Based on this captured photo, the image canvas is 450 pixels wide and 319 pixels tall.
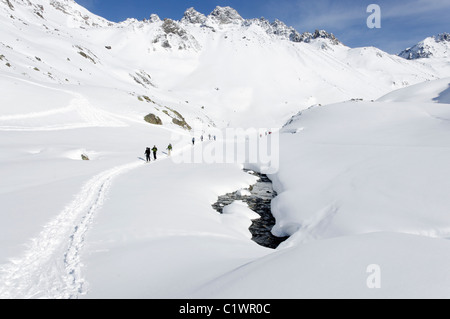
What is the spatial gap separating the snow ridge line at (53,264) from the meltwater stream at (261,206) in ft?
22.2

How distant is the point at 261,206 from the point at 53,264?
37.2 feet

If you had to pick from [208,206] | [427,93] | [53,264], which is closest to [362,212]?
[208,206]

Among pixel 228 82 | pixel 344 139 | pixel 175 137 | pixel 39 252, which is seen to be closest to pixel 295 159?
pixel 344 139

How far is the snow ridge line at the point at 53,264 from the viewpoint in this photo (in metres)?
5.23

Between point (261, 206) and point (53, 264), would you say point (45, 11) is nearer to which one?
point (261, 206)

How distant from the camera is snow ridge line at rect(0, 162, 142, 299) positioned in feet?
17.1

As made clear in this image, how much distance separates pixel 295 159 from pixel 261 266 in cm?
1861

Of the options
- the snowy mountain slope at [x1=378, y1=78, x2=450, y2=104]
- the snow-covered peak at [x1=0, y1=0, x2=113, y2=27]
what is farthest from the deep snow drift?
the snow-covered peak at [x1=0, y1=0, x2=113, y2=27]

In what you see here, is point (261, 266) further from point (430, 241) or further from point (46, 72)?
point (46, 72)

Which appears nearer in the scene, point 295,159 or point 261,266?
point 261,266

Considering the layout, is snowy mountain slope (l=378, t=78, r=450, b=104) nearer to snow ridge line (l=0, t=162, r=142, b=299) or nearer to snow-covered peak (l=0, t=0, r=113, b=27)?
snow ridge line (l=0, t=162, r=142, b=299)

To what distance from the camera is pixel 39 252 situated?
6.75 m

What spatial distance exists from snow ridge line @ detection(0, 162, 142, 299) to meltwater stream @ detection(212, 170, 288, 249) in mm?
6780

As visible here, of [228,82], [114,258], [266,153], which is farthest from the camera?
[228,82]
